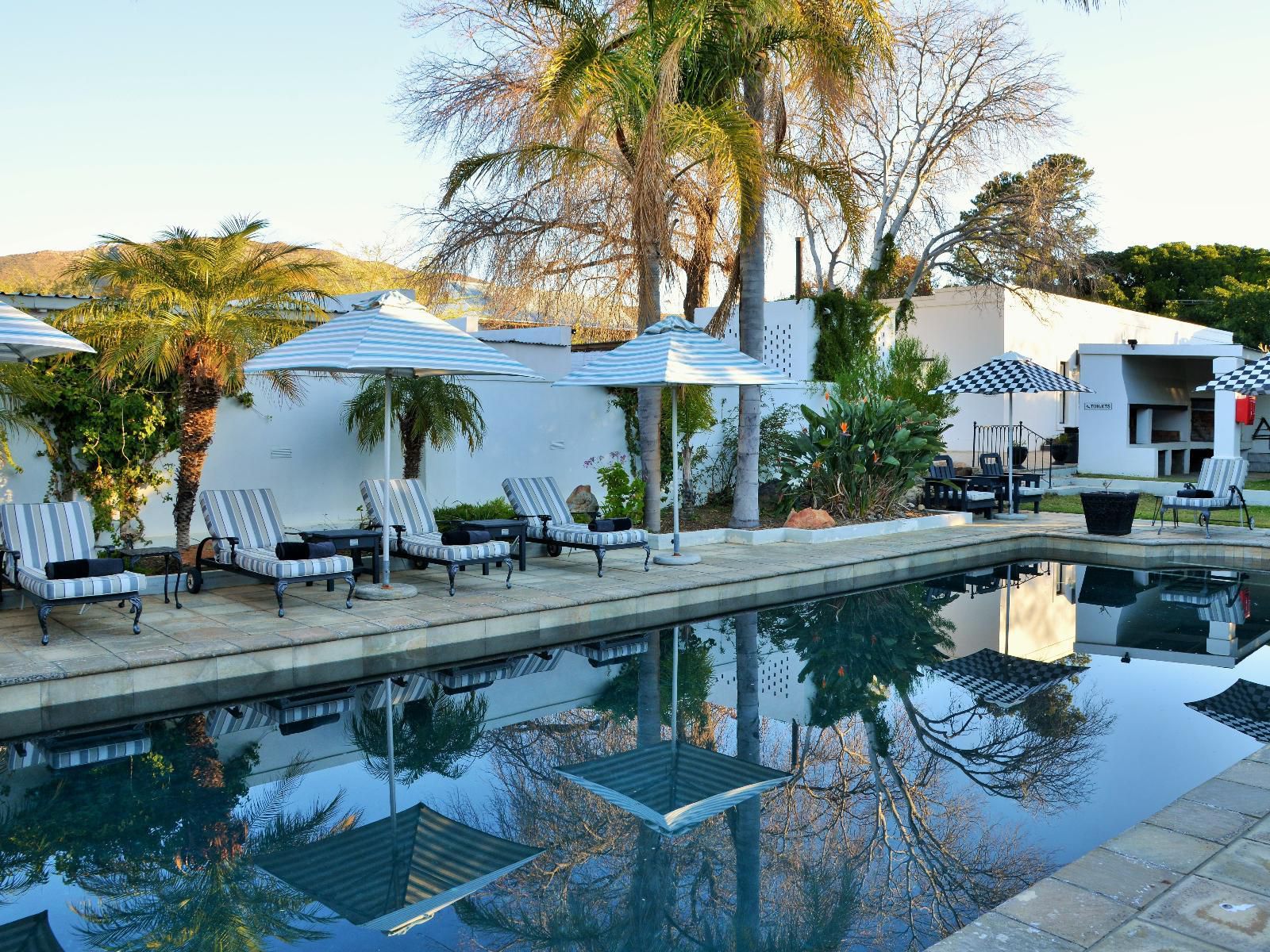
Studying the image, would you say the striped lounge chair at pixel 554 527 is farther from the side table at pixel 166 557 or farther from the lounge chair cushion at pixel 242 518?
the side table at pixel 166 557

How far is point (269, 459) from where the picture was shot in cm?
1247

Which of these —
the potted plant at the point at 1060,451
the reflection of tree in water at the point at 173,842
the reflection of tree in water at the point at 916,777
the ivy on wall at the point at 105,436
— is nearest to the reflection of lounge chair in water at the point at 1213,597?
the reflection of tree in water at the point at 916,777

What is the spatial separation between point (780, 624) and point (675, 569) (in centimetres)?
158

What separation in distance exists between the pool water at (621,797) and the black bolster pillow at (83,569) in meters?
1.57

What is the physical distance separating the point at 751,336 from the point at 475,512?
4301mm

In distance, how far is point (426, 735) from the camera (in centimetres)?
662

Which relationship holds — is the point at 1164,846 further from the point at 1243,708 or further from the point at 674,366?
the point at 674,366

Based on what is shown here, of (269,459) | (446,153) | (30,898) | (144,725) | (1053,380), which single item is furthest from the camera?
(1053,380)

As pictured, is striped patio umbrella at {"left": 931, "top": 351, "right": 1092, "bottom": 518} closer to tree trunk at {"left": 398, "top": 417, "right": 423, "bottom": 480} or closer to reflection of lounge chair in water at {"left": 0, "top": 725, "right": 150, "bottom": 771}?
tree trunk at {"left": 398, "top": 417, "right": 423, "bottom": 480}

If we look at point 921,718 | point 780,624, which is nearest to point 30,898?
point 921,718

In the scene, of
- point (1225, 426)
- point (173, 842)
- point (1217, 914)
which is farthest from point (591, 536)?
point (1225, 426)

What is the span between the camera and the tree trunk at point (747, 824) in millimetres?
4113

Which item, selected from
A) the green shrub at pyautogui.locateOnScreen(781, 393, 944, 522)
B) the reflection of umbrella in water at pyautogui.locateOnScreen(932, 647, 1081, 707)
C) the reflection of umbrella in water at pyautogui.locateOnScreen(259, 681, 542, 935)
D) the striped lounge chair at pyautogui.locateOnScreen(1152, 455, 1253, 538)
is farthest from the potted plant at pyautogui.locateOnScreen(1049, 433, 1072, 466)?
the reflection of umbrella in water at pyautogui.locateOnScreen(259, 681, 542, 935)

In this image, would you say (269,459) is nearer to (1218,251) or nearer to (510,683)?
(510,683)
